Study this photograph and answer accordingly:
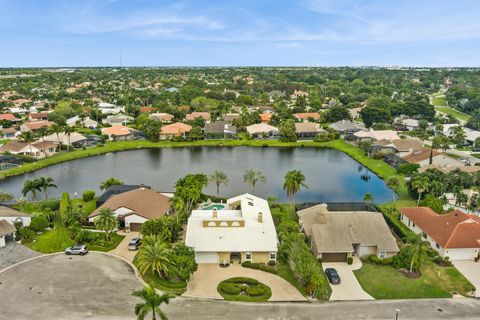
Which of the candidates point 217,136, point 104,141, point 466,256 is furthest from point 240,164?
point 466,256

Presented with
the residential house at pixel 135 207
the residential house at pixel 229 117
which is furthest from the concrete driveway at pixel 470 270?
the residential house at pixel 229 117

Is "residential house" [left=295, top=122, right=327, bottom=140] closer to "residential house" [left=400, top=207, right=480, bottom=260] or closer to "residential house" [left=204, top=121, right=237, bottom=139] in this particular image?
"residential house" [left=204, top=121, right=237, bottom=139]

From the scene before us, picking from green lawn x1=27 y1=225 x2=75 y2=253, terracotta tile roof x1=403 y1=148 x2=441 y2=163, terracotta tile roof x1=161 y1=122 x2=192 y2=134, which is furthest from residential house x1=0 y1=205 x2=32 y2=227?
terracotta tile roof x1=403 y1=148 x2=441 y2=163

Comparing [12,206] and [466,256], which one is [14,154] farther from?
[466,256]

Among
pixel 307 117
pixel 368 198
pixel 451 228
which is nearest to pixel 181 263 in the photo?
pixel 451 228

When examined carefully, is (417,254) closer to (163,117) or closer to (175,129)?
(175,129)

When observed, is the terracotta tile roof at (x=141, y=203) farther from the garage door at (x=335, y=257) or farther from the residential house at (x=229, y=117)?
the residential house at (x=229, y=117)
